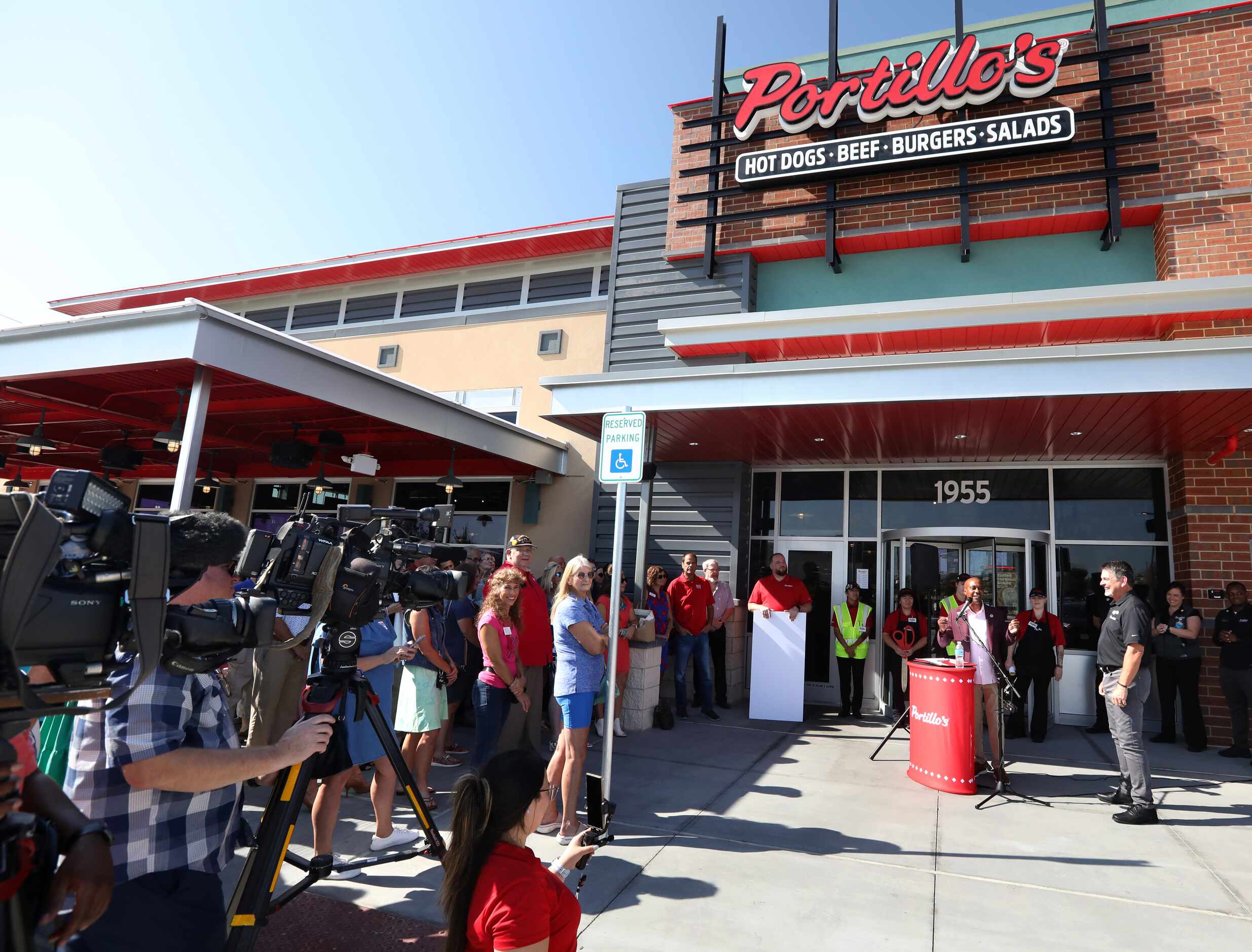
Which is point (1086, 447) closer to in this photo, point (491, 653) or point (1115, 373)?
point (1115, 373)

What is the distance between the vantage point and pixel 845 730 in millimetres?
8289

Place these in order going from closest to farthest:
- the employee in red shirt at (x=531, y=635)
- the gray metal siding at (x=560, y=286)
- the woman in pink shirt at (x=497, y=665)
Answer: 1. the woman in pink shirt at (x=497, y=665)
2. the employee in red shirt at (x=531, y=635)
3. the gray metal siding at (x=560, y=286)

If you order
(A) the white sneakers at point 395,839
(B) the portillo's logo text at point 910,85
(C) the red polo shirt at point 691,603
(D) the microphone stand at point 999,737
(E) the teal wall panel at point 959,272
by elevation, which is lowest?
(A) the white sneakers at point 395,839

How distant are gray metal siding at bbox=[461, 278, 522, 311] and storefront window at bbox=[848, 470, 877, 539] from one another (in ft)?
23.3

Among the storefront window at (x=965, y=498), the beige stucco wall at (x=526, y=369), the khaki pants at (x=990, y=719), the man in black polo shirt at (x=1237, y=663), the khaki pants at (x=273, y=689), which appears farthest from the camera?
the beige stucco wall at (x=526, y=369)

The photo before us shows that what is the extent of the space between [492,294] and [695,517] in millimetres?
6464

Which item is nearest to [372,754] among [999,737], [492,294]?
[999,737]

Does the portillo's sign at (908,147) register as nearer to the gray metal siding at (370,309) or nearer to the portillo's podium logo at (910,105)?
the portillo's podium logo at (910,105)

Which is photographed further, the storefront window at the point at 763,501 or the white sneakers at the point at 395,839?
the storefront window at the point at 763,501

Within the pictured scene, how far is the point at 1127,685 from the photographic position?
17.7 feet

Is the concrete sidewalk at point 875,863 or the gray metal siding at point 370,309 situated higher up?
the gray metal siding at point 370,309

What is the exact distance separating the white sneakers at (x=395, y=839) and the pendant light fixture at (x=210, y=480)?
36.3 ft

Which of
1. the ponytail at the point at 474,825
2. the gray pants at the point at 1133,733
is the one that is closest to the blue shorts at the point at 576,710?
the ponytail at the point at 474,825

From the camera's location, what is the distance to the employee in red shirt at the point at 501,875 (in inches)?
75.1
